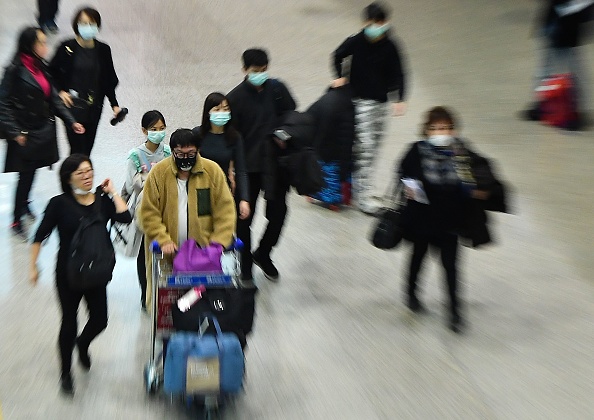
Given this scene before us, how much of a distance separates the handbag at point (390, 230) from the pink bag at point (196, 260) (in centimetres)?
140

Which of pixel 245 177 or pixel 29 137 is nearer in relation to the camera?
pixel 245 177

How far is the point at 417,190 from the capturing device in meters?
5.43

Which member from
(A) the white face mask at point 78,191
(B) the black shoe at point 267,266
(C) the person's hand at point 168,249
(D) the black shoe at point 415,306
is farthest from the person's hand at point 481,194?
(A) the white face mask at point 78,191

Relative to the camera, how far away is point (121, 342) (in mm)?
5328

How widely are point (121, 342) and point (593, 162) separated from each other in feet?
17.9

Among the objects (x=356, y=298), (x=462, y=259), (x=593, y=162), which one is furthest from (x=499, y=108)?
(x=356, y=298)

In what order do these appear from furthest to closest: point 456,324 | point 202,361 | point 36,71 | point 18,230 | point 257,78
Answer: point 18,230 < point 36,71 < point 257,78 < point 456,324 < point 202,361

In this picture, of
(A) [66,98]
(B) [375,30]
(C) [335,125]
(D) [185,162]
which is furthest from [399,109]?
(D) [185,162]

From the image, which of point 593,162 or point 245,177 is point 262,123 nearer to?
point 245,177

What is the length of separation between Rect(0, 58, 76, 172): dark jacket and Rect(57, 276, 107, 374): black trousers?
8.05ft

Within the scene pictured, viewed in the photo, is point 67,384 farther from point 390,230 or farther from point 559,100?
point 559,100

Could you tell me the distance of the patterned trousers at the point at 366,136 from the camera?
747 cm

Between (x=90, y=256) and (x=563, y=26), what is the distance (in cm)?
644

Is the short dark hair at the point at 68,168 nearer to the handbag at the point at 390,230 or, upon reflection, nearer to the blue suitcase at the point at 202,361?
the blue suitcase at the point at 202,361
